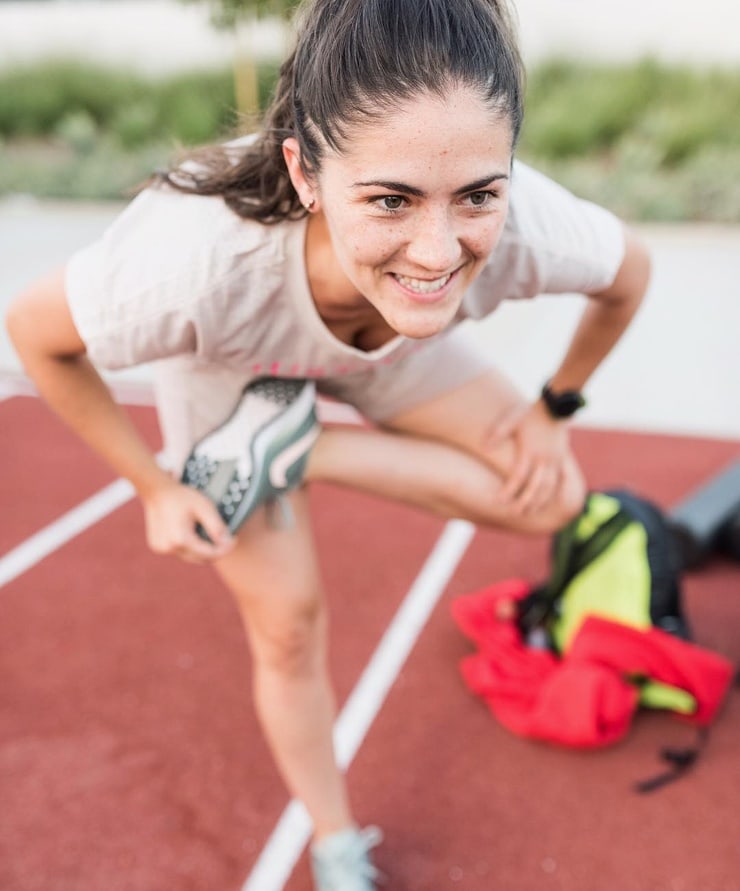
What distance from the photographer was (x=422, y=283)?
5.00 feet

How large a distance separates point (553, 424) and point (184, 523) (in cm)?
91

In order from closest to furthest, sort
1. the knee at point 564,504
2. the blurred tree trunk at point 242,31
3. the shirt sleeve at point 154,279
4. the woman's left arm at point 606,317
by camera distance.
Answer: the shirt sleeve at point 154,279 → the woman's left arm at point 606,317 → the knee at point 564,504 → the blurred tree trunk at point 242,31

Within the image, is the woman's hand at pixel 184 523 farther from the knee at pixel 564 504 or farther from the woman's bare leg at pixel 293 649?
the knee at pixel 564 504

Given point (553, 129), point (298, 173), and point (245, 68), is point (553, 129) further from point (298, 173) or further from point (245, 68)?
point (298, 173)

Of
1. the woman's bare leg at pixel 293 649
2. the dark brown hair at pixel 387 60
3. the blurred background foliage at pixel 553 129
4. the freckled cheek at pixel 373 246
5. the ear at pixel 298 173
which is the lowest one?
the blurred background foliage at pixel 553 129

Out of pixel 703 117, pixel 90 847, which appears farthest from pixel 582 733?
pixel 703 117

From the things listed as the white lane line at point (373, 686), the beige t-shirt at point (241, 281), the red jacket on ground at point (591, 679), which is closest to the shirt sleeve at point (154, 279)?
the beige t-shirt at point (241, 281)

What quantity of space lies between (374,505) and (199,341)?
231cm

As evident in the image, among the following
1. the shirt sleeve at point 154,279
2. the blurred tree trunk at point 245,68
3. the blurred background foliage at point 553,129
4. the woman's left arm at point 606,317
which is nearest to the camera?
the shirt sleeve at point 154,279

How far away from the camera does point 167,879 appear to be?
7.57 feet

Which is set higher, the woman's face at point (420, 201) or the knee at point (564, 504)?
the woman's face at point (420, 201)

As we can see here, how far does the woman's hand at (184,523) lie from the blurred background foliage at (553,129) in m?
7.88

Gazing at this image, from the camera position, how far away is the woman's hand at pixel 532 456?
2318mm

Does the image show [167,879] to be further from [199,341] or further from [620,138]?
[620,138]
